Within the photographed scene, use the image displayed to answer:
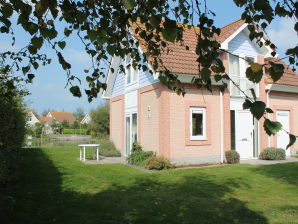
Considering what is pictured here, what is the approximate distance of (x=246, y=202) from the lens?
7062 mm

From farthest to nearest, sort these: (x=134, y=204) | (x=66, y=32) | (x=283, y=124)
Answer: (x=283, y=124) → (x=134, y=204) → (x=66, y=32)

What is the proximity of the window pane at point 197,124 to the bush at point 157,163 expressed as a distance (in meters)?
2.25

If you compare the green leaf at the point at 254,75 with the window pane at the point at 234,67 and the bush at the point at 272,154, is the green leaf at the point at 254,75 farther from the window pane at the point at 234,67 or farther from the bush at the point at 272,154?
the bush at the point at 272,154

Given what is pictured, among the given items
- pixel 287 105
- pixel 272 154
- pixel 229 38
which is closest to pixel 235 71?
pixel 229 38

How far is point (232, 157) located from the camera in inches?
549

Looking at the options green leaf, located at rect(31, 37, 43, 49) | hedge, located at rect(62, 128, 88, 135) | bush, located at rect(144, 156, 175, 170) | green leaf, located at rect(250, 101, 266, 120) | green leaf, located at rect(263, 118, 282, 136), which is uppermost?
green leaf, located at rect(31, 37, 43, 49)

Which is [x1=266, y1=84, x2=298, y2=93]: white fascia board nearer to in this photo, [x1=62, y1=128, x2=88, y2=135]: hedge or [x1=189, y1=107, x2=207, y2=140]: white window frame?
[x1=189, y1=107, x2=207, y2=140]: white window frame

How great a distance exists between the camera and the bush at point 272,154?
49.5 feet

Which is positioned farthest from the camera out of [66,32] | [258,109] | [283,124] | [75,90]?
[283,124]

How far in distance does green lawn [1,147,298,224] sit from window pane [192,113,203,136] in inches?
103

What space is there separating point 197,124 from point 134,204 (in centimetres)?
791

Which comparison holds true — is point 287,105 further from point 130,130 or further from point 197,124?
point 130,130

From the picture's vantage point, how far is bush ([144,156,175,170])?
Result: 1221 centimetres

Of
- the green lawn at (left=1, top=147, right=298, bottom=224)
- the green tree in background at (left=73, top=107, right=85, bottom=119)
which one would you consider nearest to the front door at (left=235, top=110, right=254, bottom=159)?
the green lawn at (left=1, top=147, right=298, bottom=224)
